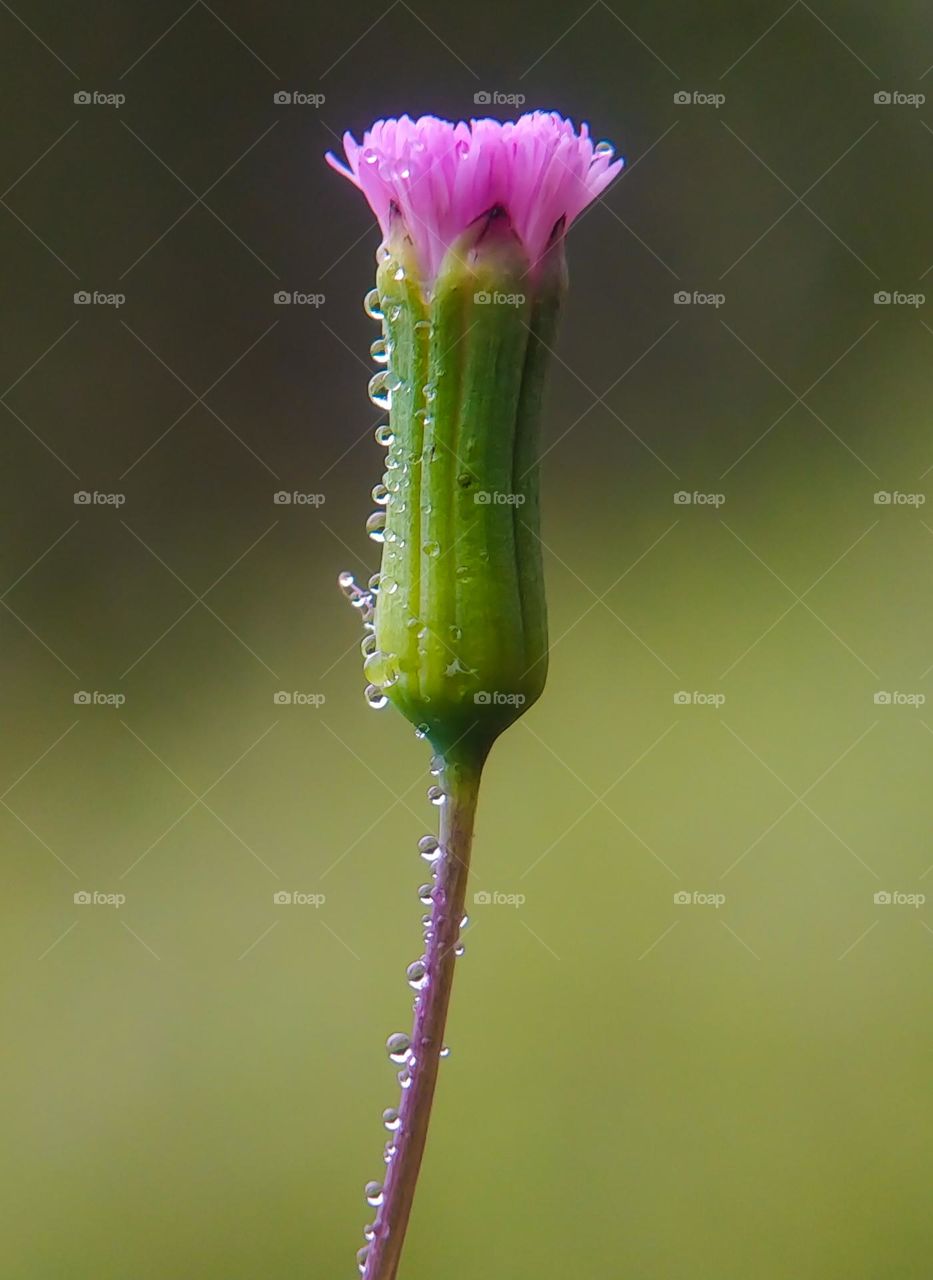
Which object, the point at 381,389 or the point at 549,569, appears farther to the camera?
the point at 549,569

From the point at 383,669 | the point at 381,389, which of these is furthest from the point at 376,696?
the point at 381,389

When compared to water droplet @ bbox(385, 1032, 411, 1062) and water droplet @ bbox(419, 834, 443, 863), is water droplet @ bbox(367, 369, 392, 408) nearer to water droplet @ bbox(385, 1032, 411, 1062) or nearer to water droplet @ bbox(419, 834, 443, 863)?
water droplet @ bbox(419, 834, 443, 863)

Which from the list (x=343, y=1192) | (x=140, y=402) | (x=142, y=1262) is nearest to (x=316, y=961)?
(x=343, y=1192)

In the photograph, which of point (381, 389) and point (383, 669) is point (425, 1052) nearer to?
point (383, 669)

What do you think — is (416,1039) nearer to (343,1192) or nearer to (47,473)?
(343,1192)

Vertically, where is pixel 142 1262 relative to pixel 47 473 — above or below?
below

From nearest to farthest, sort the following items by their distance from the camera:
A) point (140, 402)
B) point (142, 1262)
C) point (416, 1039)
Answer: point (416, 1039) < point (142, 1262) < point (140, 402)

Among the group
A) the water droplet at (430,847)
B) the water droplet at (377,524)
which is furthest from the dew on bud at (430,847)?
the water droplet at (377,524)
